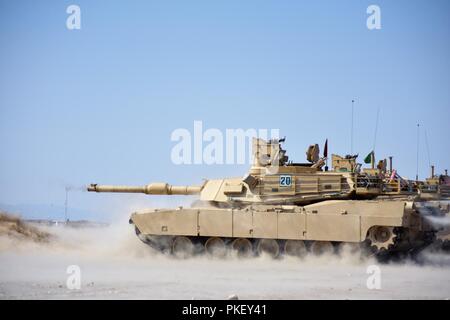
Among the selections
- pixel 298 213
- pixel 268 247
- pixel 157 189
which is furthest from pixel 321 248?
pixel 157 189

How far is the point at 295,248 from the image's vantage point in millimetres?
29250

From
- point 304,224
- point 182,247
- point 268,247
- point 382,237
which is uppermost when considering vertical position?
point 304,224

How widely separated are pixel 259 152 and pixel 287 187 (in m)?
2.17

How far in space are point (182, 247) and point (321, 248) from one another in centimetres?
578

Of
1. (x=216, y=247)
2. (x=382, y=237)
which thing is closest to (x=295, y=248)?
(x=216, y=247)

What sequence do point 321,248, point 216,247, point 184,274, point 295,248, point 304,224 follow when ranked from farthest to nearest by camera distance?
point 216,247, point 295,248, point 321,248, point 304,224, point 184,274

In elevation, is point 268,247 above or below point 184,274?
above

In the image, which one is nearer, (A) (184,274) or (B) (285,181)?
(A) (184,274)

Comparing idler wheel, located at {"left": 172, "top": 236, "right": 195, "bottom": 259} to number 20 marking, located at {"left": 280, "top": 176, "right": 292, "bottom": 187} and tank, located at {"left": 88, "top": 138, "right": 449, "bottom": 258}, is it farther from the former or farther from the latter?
number 20 marking, located at {"left": 280, "top": 176, "right": 292, "bottom": 187}

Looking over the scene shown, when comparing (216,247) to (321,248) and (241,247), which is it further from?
(321,248)

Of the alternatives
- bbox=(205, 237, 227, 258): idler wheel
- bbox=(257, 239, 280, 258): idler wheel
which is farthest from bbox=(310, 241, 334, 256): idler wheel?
bbox=(205, 237, 227, 258): idler wheel

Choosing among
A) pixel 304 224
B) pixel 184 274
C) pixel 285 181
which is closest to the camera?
pixel 184 274

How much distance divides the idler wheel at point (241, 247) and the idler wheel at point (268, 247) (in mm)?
521

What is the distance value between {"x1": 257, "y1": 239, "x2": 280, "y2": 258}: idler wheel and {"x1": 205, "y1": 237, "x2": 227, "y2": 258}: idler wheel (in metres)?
1.54
